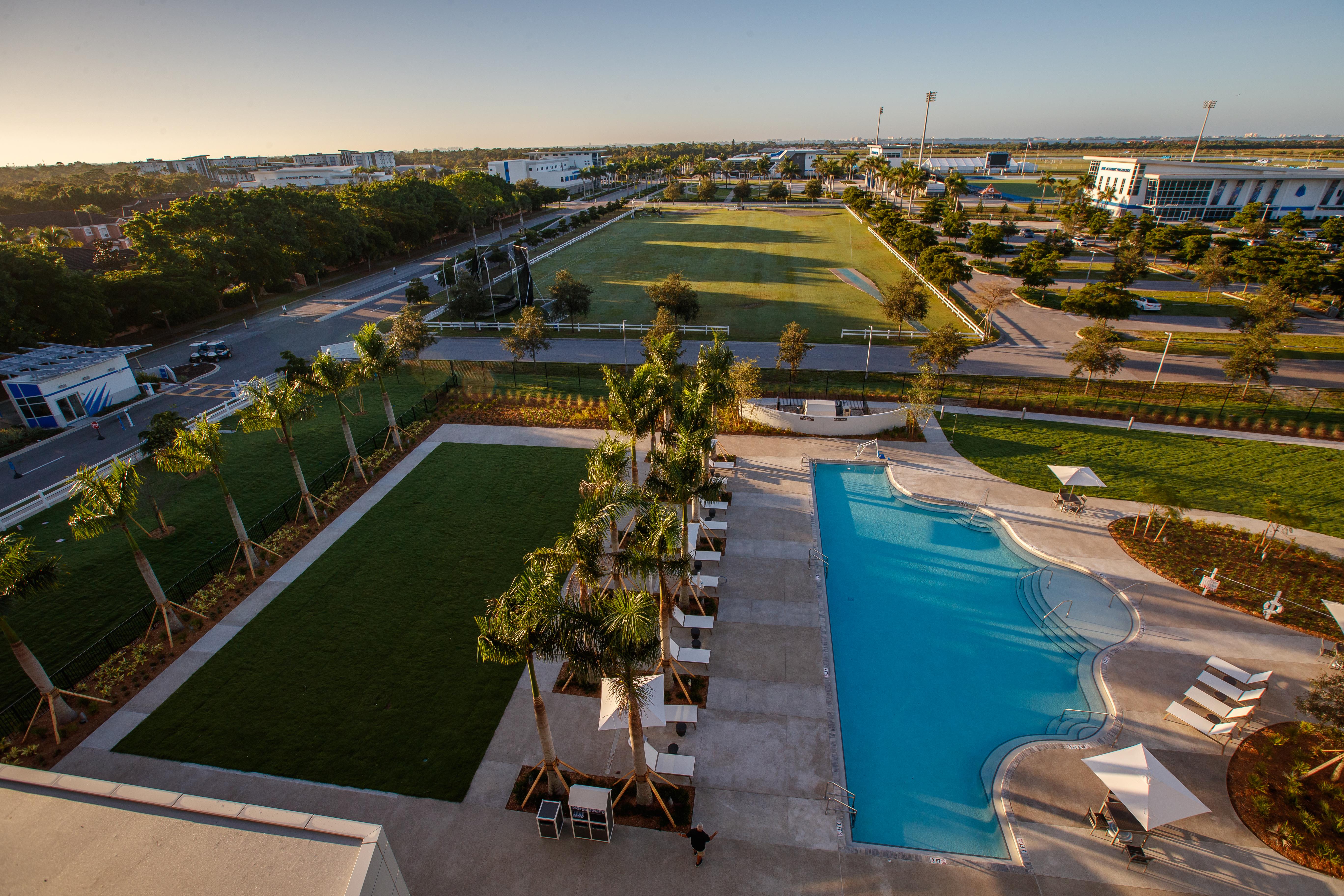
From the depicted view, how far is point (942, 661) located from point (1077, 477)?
407 inches

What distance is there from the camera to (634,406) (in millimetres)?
17031

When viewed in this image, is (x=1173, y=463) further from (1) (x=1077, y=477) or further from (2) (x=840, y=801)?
(2) (x=840, y=801)

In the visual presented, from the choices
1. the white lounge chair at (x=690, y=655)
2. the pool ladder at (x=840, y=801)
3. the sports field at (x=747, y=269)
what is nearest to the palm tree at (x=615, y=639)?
the white lounge chair at (x=690, y=655)

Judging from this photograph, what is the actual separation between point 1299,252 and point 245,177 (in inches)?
7992

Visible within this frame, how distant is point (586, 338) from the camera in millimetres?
41312

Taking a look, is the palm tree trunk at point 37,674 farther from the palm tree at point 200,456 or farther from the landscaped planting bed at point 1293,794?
the landscaped planting bed at point 1293,794

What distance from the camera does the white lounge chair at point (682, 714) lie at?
13133 mm

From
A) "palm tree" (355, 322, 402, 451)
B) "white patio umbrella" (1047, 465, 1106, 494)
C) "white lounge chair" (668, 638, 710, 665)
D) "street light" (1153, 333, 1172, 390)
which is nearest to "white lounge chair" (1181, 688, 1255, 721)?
"white patio umbrella" (1047, 465, 1106, 494)

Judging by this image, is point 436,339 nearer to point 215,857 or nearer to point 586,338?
point 586,338

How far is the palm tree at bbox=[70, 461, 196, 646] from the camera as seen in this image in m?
14.7

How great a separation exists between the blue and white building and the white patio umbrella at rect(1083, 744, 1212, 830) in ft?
146

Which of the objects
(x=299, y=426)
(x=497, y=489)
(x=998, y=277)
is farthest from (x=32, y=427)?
(x=998, y=277)

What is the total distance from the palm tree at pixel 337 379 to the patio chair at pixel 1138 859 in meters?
25.3

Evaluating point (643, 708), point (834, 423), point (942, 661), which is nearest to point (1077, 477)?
point (834, 423)
